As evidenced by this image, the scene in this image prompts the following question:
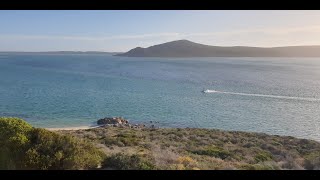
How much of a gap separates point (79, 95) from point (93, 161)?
4250 cm

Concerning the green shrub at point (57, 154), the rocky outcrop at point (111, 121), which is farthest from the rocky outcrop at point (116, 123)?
the green shrub at point (57, 154)

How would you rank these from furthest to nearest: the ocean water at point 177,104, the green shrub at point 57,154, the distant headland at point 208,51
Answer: the distant headland at point 208,51 → the ocean water at point 177,104 → the green shrub at point 57,154

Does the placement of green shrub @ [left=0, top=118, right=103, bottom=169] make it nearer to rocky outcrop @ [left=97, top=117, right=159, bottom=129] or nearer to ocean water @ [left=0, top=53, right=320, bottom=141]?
rocky outcrop @ [left=97, top=117, right=159, bottom=129]

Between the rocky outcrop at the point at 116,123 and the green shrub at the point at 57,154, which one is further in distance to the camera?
the rocky outcrop at the point at 116,123

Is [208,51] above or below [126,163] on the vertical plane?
below

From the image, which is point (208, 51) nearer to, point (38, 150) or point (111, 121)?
point (111, 121)

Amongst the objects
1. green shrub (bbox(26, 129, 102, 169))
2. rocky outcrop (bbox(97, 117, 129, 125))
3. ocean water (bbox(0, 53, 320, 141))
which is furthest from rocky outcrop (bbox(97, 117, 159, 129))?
green shrub (bbox(26, 129, 102, 169))

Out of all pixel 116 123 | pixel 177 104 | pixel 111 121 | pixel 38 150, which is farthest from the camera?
pixel 177 104

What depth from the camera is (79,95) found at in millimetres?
47000

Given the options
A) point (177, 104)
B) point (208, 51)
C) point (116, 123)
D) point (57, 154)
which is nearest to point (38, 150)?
point (57, 154)

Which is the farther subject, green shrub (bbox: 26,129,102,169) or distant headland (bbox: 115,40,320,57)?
distant headland (bbox: 115,40,320,57)

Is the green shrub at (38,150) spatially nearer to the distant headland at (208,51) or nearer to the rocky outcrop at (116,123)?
the rocky outcrop at (116,123)
